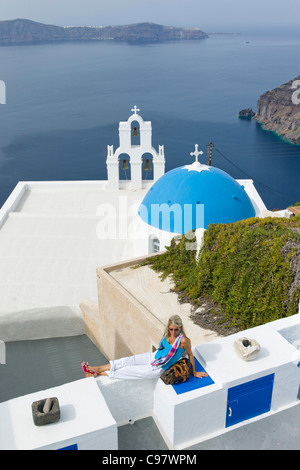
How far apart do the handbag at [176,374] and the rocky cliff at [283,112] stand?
7647 cm

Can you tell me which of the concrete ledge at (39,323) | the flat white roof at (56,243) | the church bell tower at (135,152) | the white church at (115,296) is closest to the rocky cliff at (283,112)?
the church bell tower at (135,152)

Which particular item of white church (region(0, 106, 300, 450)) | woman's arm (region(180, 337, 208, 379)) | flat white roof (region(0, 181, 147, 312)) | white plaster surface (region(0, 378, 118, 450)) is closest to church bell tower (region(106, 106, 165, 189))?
white church (region(0, 106, 300, 450))

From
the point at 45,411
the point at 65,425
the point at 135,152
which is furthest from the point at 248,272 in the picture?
the point at 135,152

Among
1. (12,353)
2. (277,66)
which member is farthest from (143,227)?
(277,66)

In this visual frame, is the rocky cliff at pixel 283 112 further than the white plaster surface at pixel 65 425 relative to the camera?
Yes

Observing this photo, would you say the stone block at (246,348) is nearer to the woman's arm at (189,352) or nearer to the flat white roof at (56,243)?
the woman's arm at (189,352)

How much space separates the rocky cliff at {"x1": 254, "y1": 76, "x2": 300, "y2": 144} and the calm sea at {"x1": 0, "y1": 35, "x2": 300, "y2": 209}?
2.24 m

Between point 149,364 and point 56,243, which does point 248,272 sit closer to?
point 149,364

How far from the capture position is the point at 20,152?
229 ft

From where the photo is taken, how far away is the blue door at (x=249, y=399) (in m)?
6.67

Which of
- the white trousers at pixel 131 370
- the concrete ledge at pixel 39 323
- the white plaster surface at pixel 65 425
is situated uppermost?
the white trousers at pixel 131 370

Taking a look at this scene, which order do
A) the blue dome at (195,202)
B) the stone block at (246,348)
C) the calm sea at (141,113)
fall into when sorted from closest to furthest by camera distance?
the stone block at (246,348) → the blue dome at (195,202) → the calm sea at (141,113)
